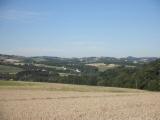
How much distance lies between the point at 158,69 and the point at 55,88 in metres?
29.6

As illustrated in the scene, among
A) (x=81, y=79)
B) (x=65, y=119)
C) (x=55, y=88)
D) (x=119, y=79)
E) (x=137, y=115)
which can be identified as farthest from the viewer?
(x=81, y=79)

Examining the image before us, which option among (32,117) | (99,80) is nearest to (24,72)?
(99,80)

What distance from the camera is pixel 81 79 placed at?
76875 millimetres

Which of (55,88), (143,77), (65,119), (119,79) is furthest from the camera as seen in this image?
(119,79)

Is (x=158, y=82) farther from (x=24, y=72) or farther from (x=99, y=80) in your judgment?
(x=24, y=72)

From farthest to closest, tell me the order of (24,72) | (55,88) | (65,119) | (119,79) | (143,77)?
(24,72) < (119,79) < (143,77) < (55,88) < (65,119)

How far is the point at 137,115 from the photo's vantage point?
19.6 m

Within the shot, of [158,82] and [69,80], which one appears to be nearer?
[158,82]

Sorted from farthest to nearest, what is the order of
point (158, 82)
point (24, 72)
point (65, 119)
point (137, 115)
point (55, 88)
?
point (24, 72)
point (158, 82)
point (55, 88)
point (137, 115)
point (65, 119)

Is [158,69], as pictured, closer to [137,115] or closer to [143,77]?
[143,77]

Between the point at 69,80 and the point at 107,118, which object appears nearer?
the point at 107,118

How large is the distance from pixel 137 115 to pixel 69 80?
185 ft

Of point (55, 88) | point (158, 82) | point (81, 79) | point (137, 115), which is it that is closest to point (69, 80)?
point (81, 79)

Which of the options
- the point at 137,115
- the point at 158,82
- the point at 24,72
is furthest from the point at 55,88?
the point at 24,72
